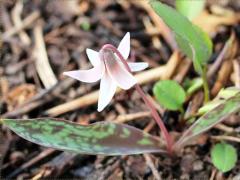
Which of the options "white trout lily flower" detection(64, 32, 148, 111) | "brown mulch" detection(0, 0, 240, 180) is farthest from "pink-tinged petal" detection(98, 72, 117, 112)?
"brown mulch" detection(0, 0, 240, 180)

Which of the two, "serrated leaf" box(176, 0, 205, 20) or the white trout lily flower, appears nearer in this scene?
the white trout lily flower

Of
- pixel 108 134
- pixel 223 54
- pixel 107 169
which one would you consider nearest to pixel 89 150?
pixel 108 134

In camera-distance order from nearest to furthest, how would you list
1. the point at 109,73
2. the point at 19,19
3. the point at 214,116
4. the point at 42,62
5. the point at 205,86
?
the point at 109,73
the point at 214,116
the point at 205,86
the point at 42,62
the point at 19,19

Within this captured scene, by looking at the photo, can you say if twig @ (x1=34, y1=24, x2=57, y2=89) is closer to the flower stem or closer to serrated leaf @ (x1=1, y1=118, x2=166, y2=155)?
serrated leaf @ (x1=1, y1=118, x2=166, y2=155)

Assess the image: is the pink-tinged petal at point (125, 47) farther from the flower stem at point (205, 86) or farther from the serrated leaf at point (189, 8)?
the serrated leaf at point (189, 8)

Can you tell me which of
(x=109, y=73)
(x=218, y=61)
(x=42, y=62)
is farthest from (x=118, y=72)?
(x=42, y=62)

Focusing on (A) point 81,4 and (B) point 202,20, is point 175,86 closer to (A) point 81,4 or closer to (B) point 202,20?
(B) point 202,20

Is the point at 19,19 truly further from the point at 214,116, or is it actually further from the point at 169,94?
the point at 214,116
